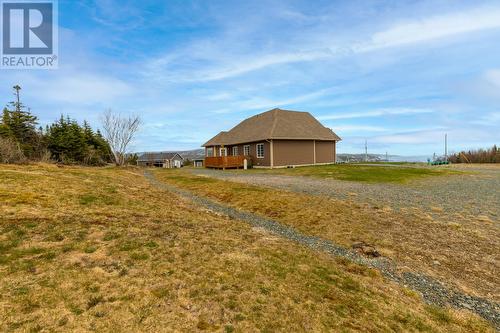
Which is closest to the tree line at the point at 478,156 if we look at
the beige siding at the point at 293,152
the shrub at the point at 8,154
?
the beige siding at the point at 293,152

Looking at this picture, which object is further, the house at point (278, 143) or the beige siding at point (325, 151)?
the beige siding at point (325, 151)

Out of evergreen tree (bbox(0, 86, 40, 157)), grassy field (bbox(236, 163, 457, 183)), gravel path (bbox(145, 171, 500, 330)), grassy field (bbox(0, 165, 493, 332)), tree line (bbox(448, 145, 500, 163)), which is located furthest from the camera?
tree line (bbox(448, 145, 500, 163))

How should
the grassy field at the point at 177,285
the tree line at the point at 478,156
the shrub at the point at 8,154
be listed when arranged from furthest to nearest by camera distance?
1. the tree line at the point at 478,156
2. the shrub at the point at 8,154
3. the grassy field at the point at 177,285

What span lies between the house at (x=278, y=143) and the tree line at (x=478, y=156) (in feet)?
80.3

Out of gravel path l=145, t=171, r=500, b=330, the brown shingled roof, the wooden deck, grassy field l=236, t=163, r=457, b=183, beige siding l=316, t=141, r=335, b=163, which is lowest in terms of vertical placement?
gravel path l=145, t=171, r=500, b=330

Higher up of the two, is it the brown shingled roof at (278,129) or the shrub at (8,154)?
the brown shingled roof at (278,129)

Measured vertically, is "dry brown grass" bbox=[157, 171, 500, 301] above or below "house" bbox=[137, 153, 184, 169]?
below

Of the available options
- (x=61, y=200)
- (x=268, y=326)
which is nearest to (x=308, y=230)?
(x=268, y=326)

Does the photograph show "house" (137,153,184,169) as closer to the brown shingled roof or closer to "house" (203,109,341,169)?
the brown shingled roof

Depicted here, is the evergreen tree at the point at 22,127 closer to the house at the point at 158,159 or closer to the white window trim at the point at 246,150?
the white window trim at the point at 246,150

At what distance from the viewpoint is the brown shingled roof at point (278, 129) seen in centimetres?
3088

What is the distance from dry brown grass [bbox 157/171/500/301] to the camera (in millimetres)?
5547

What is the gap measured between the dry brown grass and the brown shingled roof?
19.2 metres

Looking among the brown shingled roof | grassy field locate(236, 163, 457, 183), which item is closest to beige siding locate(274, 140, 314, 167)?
the brown shingled roof
